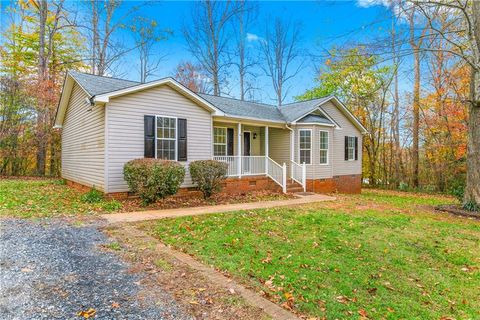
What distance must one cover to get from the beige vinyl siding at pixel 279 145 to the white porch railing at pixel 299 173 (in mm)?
470

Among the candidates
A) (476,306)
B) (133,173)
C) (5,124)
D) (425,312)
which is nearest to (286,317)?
(425,312)

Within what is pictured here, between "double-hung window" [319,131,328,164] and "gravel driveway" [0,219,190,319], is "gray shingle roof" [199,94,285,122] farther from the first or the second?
"gravel driveway" [0,219,190,319]

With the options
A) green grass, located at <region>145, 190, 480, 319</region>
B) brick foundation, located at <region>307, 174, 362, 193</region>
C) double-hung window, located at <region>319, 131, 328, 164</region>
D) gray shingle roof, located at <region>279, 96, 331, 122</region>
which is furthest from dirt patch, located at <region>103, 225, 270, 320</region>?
double-hung window, located at <region>319, 131, 328, 164</region>

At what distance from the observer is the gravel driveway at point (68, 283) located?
2672 mm

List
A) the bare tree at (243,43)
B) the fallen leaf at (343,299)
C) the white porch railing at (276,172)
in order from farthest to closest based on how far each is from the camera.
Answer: the bare tree at (243,43) → the white porch railing at (276,172) → the fallen leaf at (343,299)

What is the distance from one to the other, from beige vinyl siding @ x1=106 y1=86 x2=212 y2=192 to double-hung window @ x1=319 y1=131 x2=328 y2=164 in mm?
6734

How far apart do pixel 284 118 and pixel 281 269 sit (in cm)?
1140

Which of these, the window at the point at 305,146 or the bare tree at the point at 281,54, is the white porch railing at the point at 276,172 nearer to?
the window at the point at 305,146

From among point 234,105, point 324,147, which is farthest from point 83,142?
point 324,147

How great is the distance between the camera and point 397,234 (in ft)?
19.9

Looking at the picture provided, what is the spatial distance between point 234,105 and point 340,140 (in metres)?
6.54

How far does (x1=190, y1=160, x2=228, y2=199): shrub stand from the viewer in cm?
929

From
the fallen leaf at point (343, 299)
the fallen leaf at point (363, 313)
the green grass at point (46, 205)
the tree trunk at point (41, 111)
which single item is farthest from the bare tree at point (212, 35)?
the fallen leaf at point (363, 313)

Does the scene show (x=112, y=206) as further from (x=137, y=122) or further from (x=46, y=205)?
(x=137, y=122)
